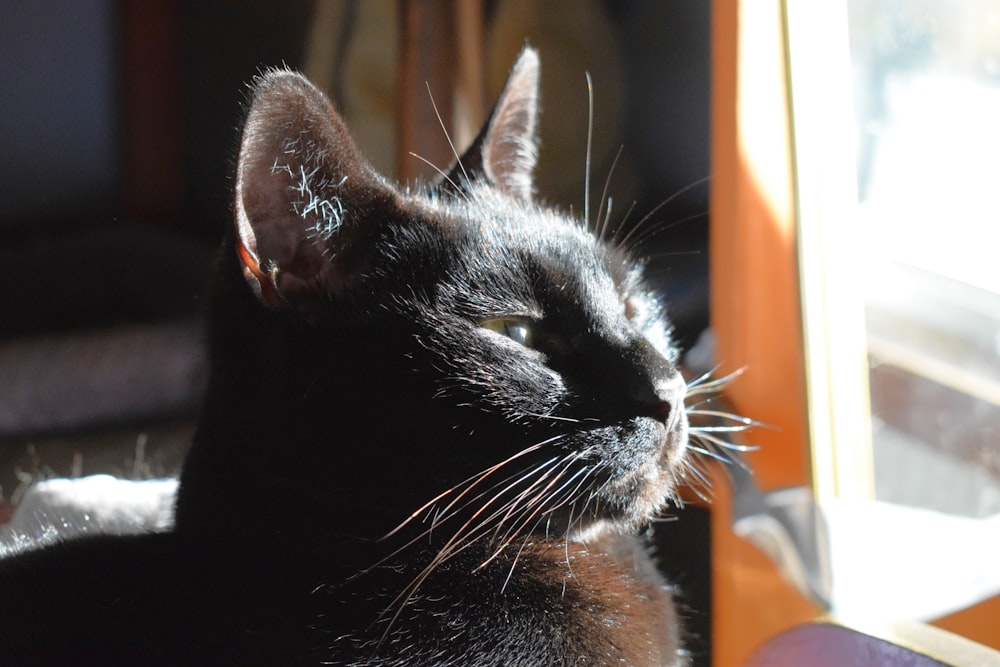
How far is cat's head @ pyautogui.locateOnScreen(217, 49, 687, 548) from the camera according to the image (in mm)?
568

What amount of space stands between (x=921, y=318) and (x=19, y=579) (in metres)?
0.87

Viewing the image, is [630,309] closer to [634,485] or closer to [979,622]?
[634,485]

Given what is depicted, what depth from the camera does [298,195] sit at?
0.57 m

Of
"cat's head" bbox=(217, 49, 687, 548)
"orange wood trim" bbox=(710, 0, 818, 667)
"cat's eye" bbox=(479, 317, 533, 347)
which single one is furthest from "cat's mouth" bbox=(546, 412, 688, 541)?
"orange wood trim" bbox=(710, 0, 818, 667)

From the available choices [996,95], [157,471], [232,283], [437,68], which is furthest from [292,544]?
[996,95]

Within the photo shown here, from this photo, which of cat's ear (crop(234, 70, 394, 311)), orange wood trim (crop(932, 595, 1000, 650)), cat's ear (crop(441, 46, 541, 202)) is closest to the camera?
cat's ear (crop(234, 70, 394, 311))

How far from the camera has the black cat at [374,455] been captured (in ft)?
1.83

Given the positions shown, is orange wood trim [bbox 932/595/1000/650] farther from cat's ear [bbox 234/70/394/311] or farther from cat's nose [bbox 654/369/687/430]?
cat's ear [bbox 234/70/394/311]

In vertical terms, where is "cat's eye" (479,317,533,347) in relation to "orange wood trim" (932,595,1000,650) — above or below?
above

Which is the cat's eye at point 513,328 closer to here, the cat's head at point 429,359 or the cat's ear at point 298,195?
the cat's head at point 429,359

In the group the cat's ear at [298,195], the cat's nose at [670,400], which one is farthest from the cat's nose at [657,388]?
the cat's ear at [298,195]

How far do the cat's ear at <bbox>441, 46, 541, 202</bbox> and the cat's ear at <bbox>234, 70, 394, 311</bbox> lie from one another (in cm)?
17

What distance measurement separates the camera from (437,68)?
0.86m

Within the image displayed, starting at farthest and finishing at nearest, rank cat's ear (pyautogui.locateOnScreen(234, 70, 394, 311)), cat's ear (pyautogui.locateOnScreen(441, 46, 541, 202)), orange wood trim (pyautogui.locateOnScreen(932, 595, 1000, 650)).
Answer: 1. cat's ear (pyautogui.locateOnScreen(441, 46, 541, 202))
2. orange wood trim (pyautogui.locateOnScreen(932, 595, 1000, 650))
3. cat's ear (pyautogui.locateOnScreen(234, 70, 394, 311))
